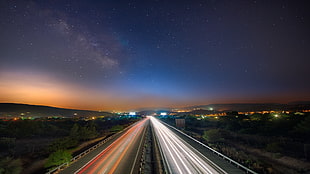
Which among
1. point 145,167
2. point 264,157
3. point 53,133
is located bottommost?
point 53,133

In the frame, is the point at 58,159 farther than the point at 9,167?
Yes

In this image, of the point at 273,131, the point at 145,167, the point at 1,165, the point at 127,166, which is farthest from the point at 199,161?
the point at 273,131

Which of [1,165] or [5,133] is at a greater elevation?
[1,165]

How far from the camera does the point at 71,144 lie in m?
40.8

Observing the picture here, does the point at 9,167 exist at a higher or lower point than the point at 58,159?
lower

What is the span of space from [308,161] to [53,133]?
9484 centimetres

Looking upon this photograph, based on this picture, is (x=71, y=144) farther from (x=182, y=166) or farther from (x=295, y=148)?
(x=295, y=148)

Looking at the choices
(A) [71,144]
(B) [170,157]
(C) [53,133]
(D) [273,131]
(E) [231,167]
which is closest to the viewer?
(E) [231,167]

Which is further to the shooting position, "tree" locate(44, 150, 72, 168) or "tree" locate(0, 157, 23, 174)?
"tree" locate(44, 150, 72, 168)

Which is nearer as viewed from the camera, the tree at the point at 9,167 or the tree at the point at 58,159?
the tree at the point at 9,167

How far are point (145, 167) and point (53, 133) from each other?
77897 mm

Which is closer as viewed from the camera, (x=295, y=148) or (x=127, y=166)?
(x=127, y=166)

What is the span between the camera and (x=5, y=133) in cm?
6875

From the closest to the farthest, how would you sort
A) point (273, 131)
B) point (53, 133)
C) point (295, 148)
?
point (295, 148)
point (273, 131)
point (53, 133)
